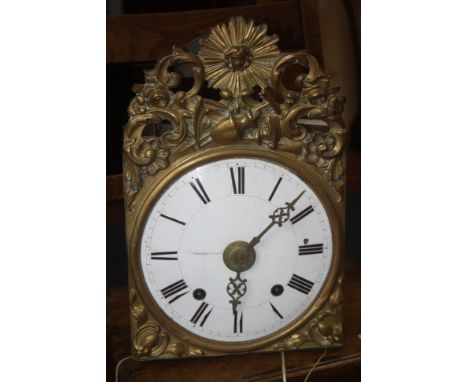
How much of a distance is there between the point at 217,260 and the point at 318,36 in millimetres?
495

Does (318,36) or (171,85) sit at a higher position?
(318,36)

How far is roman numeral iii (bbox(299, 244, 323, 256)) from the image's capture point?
4.11 feet

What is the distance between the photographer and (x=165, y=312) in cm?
123

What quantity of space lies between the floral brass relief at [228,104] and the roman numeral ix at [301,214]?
0.10 meters

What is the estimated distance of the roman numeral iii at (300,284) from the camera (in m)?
1.26

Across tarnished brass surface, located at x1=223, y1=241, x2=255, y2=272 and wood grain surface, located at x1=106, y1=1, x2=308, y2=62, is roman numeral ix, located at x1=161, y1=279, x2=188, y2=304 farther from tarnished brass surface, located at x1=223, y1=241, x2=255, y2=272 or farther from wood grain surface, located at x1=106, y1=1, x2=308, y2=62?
wood grain surface, located at x1=106, y1=1, x2=308, y2=62

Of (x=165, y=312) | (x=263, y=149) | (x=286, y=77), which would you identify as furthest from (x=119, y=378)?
(x=286, y=77)

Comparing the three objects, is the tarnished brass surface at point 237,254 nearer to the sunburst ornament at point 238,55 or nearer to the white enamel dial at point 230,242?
the white enamel dial at point 230,242

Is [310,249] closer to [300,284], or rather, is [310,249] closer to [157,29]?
[300,284]

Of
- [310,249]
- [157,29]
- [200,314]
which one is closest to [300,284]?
[310,249]

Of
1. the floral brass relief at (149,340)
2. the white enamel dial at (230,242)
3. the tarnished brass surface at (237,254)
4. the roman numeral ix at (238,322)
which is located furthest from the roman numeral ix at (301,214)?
the floral brass relief at (149,340)

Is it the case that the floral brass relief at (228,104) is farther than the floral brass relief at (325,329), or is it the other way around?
the floral brass relief at (325,329)

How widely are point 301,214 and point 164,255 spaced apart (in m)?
0.28
